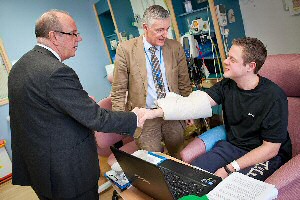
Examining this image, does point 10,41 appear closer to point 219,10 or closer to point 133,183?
point 219,10

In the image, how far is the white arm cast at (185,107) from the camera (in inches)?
68.7

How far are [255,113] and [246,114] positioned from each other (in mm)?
58

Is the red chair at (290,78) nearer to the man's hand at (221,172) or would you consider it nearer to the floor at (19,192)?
the man's hand at (221,172)

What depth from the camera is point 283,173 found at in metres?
1.26

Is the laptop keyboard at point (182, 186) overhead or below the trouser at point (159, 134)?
overhead

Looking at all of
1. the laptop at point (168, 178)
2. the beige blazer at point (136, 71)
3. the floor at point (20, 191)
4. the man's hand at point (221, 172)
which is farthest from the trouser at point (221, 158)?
the floor at point (20, 191)

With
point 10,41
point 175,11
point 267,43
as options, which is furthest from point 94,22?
point 267,43

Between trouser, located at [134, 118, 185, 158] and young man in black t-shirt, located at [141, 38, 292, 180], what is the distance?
14.3 inches

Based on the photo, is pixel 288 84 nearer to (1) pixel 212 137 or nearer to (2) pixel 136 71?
(1) pixel 212 137

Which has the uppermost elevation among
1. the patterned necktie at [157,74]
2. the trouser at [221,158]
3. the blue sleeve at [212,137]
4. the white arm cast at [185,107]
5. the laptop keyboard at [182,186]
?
the patterned necktie at [157,74]

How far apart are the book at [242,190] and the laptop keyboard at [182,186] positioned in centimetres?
8

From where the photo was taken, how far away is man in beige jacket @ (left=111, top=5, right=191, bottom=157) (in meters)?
1.97

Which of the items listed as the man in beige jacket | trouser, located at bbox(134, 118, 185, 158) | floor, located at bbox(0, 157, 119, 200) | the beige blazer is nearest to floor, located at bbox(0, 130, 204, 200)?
floor, located at bbox(0, 157, 119, 200)

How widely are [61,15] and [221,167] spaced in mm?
1286
